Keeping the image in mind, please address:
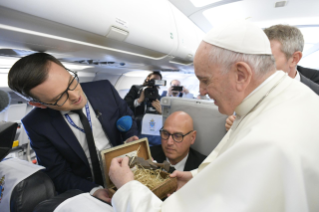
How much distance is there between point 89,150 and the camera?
1.58 metres

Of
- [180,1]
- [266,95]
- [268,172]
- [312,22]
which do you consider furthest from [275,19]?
[268,172]

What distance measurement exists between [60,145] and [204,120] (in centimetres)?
172

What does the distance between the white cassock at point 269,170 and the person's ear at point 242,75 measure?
18cm

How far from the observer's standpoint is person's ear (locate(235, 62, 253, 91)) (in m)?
0.88

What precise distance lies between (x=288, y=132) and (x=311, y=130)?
14 centimetres

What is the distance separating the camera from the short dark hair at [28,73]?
1.16m

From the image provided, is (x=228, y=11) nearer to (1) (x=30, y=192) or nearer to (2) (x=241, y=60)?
(2) (x=241, y=60)

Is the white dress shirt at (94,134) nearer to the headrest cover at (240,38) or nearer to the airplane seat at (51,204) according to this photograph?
the airplane seat at (51,204)

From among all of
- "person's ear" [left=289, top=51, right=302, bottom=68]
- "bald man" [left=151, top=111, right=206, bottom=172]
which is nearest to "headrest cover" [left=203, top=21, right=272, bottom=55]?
"person's ear" [left=289, top=51, right=302, bottom=68]

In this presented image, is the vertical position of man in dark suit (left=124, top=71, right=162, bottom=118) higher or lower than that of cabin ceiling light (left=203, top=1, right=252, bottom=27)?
lower

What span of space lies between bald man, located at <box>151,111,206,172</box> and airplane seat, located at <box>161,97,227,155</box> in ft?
0.34

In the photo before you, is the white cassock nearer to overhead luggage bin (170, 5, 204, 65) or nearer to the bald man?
the bald man

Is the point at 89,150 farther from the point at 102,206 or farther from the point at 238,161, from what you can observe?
the point at 238,161

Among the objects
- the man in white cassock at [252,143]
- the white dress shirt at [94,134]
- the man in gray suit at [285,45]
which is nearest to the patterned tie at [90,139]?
the white dress shirt at [94,134]
